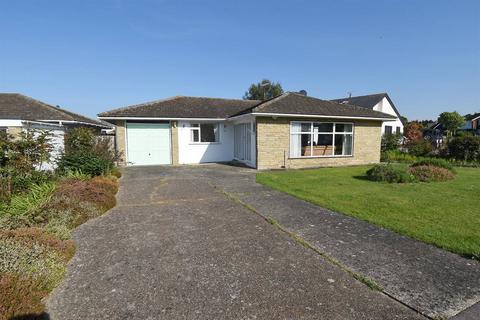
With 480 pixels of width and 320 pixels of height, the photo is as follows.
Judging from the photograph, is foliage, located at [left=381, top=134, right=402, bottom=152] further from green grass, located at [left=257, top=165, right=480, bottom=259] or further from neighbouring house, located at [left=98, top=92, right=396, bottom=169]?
green grass, located at [left=257, top=165, right=480, bottom=259]

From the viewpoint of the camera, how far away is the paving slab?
3.08 meters

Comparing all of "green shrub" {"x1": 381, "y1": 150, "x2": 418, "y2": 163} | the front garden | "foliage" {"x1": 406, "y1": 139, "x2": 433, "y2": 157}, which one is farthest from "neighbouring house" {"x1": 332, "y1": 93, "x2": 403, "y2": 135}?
the front garden

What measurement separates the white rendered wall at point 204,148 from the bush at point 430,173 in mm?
9923

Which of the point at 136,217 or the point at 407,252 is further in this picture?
the point at 136,217

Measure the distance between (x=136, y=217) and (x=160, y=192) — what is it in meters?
2.51

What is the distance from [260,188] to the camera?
30.0ft

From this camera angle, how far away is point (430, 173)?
1068cm

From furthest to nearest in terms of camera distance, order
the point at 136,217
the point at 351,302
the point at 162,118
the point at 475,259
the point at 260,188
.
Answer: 1. the point at 162,118
2. the point at 260,188
3. the point at 136,217
4. the point at 475,259
5. the point at 351,302

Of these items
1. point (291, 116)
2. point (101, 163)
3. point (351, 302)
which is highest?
point (291, 116)

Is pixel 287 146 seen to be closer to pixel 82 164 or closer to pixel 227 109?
pixel 227 109

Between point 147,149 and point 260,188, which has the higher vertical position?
point 147,149

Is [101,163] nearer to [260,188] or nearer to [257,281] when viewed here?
[260,188]

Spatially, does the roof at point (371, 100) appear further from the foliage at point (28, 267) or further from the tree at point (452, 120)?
the foliage at point (28, 267)

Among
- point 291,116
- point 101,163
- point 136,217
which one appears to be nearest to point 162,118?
point 101,163
